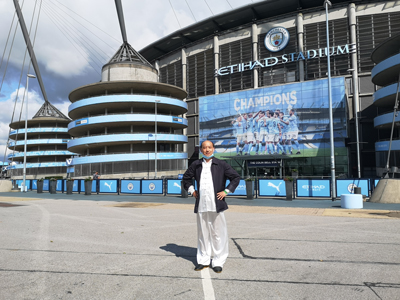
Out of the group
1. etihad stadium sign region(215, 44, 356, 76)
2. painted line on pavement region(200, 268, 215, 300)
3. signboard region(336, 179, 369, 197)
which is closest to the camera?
painted line on pavement region(200, 268, 215, 300)

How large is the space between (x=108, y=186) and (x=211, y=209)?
21.9 meters

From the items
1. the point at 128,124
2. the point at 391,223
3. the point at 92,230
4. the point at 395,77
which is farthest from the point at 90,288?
the point at 128,124

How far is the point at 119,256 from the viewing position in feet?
18.7

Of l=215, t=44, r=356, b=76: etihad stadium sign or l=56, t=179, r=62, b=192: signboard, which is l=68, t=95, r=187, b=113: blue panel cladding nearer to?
l=215, t=44, r=356, b=76: etihad stadium sign

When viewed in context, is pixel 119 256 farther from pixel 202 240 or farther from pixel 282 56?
pixel 282 56

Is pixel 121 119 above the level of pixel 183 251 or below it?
above

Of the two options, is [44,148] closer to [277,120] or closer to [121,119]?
[121,119]

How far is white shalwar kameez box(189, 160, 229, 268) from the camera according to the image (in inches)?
196

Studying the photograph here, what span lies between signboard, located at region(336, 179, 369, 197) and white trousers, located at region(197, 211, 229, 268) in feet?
52.0

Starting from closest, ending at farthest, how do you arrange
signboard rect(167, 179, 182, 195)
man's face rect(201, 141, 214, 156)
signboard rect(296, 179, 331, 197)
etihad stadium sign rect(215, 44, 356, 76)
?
man's face rect(201, 141, 214, 156) < signboard rect(296, 179, 331, 197) < signboard rect(167, 179, 182, 195) < etihad stadium sign rect(215, 44, 356, 76)

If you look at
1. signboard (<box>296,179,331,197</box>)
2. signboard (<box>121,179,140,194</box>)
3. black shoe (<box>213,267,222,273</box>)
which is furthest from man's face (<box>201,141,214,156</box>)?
signboard (<box>121,179,140,194</box>)

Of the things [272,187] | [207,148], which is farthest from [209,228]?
[272,187]

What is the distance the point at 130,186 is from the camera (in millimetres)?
24328

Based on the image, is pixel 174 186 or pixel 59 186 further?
pixel 59 186
